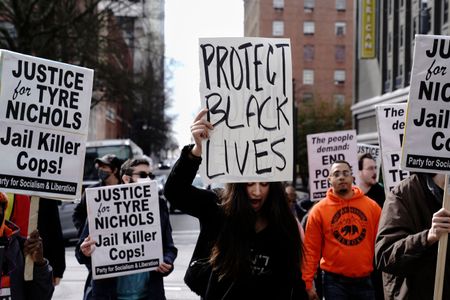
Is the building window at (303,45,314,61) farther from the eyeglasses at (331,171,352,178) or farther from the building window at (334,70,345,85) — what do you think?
the eyeglasses at (331,171,352,178)

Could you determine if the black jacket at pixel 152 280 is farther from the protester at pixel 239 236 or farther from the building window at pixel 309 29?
the building window at pixel 309 29

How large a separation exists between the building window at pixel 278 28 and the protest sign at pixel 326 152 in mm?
74117

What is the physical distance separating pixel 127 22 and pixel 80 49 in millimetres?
5758

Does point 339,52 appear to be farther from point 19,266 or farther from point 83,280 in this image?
point 19,266

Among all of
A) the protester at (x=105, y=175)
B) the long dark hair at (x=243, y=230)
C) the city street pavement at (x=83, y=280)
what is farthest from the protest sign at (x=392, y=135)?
the city street pavement at (x=83, y=280)

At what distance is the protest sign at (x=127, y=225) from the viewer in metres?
6.20

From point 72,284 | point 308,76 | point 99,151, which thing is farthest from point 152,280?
point 308,76

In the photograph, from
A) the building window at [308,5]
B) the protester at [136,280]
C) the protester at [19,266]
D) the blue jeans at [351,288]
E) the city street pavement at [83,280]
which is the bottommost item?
the city street pavement at [83,280]

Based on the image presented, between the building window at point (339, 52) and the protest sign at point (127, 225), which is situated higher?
the building window at point (339, 52)

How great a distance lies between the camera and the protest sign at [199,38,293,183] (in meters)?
4.14

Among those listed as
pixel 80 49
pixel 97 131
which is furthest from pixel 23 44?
pixel 97 131

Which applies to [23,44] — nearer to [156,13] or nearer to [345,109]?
[156,13]

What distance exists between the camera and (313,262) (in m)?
6.78

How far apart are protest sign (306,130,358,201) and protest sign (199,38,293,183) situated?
545cm
